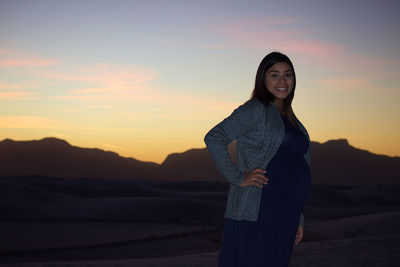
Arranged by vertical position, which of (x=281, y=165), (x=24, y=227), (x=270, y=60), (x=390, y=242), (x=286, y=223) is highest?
(x=270, y=60)

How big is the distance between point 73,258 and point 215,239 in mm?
5353

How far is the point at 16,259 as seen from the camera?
1455 centimetres

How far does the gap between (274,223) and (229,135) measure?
0.70 meters

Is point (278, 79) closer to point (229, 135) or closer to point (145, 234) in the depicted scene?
point (229, 135)

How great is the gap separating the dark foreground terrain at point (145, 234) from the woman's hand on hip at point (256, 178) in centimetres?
646

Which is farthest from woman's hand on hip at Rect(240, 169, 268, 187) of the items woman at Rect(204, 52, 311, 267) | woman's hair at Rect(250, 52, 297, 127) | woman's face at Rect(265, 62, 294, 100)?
woman's face at Rect(265, 62, 294, 100)

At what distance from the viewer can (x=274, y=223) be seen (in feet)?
12.5

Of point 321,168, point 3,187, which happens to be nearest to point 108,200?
point 3,187

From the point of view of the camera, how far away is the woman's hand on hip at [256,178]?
3680mm

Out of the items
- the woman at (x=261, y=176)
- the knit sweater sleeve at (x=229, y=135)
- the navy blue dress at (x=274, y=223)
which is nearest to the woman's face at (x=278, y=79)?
the woman at (x=261, y=176)

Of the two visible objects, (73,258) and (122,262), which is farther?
(73,258)

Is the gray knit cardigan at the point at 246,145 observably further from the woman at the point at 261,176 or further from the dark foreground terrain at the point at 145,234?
the dark foreground terrain at the point at 145,234

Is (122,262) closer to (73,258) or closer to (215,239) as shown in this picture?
(73,258)

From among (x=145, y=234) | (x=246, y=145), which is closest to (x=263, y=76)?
(x=246, y=145)
